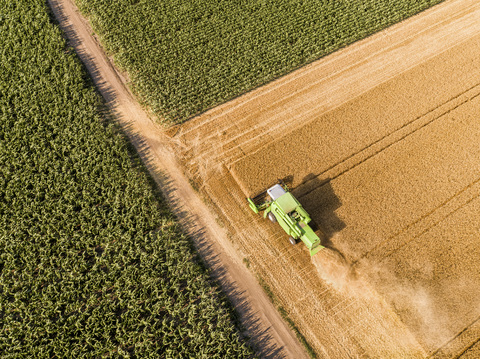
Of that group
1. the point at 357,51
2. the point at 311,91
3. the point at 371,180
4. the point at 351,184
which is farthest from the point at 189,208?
the point at 357,51

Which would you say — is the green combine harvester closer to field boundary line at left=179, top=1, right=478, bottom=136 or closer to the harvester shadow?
the harvester shadow

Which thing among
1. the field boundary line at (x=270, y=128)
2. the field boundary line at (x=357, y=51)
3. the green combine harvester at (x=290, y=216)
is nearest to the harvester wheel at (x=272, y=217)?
the green combine harvester at (x=290, y=216)

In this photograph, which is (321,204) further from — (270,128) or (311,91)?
(311,91)

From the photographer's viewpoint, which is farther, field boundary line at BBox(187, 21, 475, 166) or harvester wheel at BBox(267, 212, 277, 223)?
field boundary line at BBox(187, 21, 475, 166)

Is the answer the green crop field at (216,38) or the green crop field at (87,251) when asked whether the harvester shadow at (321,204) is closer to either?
the green crop field at (87,251)

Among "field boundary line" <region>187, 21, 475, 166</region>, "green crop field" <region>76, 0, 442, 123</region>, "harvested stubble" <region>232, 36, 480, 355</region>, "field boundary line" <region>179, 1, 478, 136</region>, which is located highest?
"green crop field" <region>76, 0, 442, 123</region>

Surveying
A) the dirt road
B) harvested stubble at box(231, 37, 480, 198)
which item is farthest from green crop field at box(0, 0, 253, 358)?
harvested stubble at box(231, 37, 480, 198)
